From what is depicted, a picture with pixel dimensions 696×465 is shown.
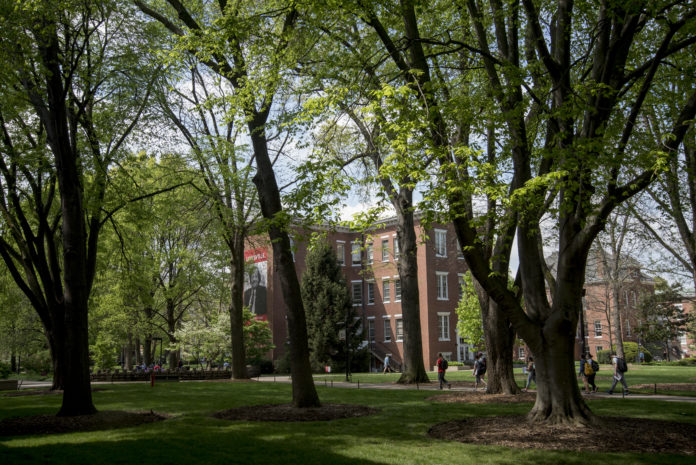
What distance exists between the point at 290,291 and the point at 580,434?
7.41 m

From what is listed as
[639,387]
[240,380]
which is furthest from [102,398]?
[639,387]

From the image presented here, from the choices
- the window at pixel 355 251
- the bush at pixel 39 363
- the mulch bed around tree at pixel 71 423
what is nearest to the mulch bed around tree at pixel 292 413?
the mulch bed around tree at pixel 71 423

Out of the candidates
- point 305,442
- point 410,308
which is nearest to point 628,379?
point 410,308

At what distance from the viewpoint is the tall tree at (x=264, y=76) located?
1204 centimetres

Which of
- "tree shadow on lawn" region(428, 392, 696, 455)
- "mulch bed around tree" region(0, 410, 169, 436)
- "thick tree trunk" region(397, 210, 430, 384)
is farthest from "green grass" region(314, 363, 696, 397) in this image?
"mulch bed around tree" region(0, 410, 169, 436)

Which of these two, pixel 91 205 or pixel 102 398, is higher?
pixel 91 205

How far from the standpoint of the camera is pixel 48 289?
1950 cm

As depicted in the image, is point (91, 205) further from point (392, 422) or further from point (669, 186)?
point (669, 186)

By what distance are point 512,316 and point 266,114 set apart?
839cm

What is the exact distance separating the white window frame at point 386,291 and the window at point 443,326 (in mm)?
4664

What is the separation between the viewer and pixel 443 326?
49.4m

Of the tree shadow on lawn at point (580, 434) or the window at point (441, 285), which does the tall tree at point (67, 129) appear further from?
the window at point (441, 285)

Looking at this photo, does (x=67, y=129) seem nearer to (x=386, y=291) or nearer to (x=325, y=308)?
(x=325, y=308)

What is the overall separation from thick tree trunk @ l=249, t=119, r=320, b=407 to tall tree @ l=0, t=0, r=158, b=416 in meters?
4.62
